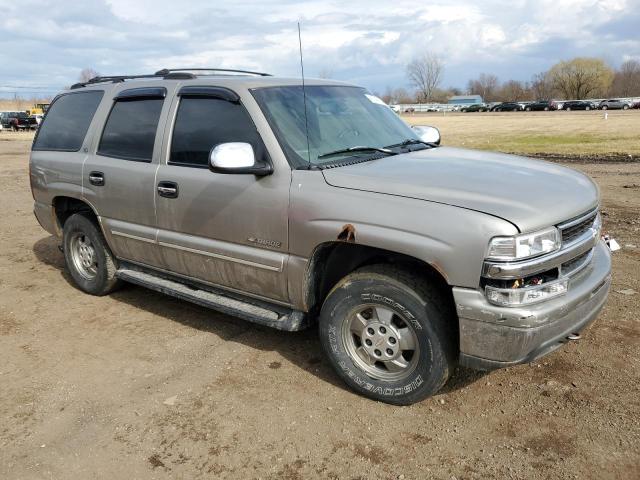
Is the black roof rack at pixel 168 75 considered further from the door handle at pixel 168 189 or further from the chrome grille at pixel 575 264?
the chrome grille at pixel 575 264

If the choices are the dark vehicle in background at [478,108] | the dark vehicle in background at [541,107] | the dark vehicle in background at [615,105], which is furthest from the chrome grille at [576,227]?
the dark vehicle in background at [478,108]

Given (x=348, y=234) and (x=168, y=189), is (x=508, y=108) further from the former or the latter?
(x=348, y=234)

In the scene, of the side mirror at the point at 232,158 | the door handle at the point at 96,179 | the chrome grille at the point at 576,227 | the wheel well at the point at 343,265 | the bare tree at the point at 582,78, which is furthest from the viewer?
the bare tree at the point at 582,78

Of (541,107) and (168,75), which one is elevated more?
(168,75)

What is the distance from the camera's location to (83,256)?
18.7 ft

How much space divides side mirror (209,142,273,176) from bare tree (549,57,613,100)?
12520 centimetres

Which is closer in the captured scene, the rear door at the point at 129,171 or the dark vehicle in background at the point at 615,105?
the rear door at the point at 129,171

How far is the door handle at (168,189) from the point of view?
4.25 metres

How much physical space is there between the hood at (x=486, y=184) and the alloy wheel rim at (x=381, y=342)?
0.74 m

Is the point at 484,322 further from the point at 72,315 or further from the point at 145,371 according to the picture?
the point at 72,315

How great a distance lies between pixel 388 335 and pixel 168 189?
2.01 metres

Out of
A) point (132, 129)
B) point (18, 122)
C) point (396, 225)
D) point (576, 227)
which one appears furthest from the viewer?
point (18, 122)

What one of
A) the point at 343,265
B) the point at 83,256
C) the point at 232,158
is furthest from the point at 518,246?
the point at 83,256

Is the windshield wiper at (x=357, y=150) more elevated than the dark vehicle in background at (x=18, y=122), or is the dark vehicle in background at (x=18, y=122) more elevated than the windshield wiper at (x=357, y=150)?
the windshield wiper at (x=357, y=150)
